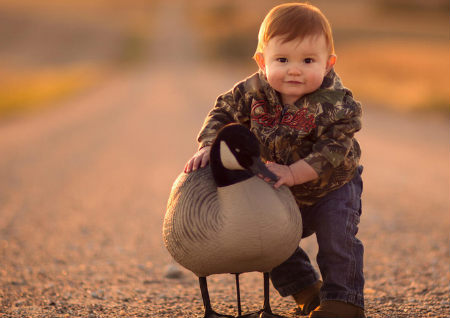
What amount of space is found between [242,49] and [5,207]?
108ft

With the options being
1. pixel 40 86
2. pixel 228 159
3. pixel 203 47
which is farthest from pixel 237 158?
pixel 203 47

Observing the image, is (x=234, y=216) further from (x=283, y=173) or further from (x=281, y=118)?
(x=281, y=118)

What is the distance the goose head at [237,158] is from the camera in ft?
8.55

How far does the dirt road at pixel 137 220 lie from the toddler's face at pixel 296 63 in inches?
54.8

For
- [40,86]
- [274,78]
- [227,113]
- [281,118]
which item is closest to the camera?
[274,78]

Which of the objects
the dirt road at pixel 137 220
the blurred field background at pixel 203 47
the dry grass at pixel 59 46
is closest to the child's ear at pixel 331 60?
the dirt road at pixel 137 220

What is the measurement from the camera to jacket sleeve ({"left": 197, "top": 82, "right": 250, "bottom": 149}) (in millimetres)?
3066

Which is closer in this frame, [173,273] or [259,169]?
[259,169]

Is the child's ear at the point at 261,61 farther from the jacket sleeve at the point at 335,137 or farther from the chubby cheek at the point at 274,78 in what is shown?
the jacket sleeve at the point at 335,137

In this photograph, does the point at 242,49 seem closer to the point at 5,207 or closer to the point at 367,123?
the point at 367,123

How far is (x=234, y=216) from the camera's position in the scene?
2529 mm

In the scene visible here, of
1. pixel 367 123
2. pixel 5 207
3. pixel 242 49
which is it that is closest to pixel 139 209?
pixel 5 207

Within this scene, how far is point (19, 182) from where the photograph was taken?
793 cm

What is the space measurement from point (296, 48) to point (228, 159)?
668 millimetres
